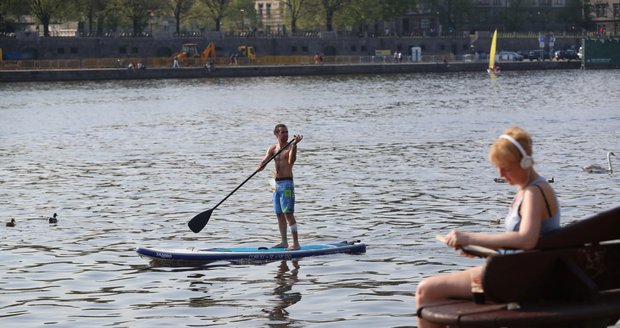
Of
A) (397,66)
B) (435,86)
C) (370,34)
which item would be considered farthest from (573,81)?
(370,34)

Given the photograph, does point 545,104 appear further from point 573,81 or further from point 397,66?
point 397,66

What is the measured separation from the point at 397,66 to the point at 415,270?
108 m

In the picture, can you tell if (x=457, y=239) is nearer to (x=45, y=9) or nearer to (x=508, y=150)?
(x=508, y=150)

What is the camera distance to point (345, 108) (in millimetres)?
72000

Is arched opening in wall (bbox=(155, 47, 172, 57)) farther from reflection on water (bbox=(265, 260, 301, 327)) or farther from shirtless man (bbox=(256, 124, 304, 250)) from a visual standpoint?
reflection on water (bbox=(265, 260, 301, 327))

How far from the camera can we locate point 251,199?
1150 inches

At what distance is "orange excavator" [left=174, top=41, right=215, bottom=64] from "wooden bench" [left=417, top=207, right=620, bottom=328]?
11605 cm

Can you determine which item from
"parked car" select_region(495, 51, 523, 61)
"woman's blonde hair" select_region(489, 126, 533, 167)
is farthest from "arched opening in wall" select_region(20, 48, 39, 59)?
"woman's blonde hair" select_region(489, 126, 533, 167)

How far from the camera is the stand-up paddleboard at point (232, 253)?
19.6m

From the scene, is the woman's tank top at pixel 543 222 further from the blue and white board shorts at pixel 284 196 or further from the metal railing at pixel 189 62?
the metal railing at pixel 189 62

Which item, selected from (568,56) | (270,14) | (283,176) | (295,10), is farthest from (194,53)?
(283,176)

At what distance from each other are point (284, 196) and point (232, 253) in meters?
1.15

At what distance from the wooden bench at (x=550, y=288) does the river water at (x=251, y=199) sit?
6101mm

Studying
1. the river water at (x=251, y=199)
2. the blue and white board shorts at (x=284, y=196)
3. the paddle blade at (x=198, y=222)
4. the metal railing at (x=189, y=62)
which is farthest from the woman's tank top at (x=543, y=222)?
the metal railing at (x=189, y=62)
